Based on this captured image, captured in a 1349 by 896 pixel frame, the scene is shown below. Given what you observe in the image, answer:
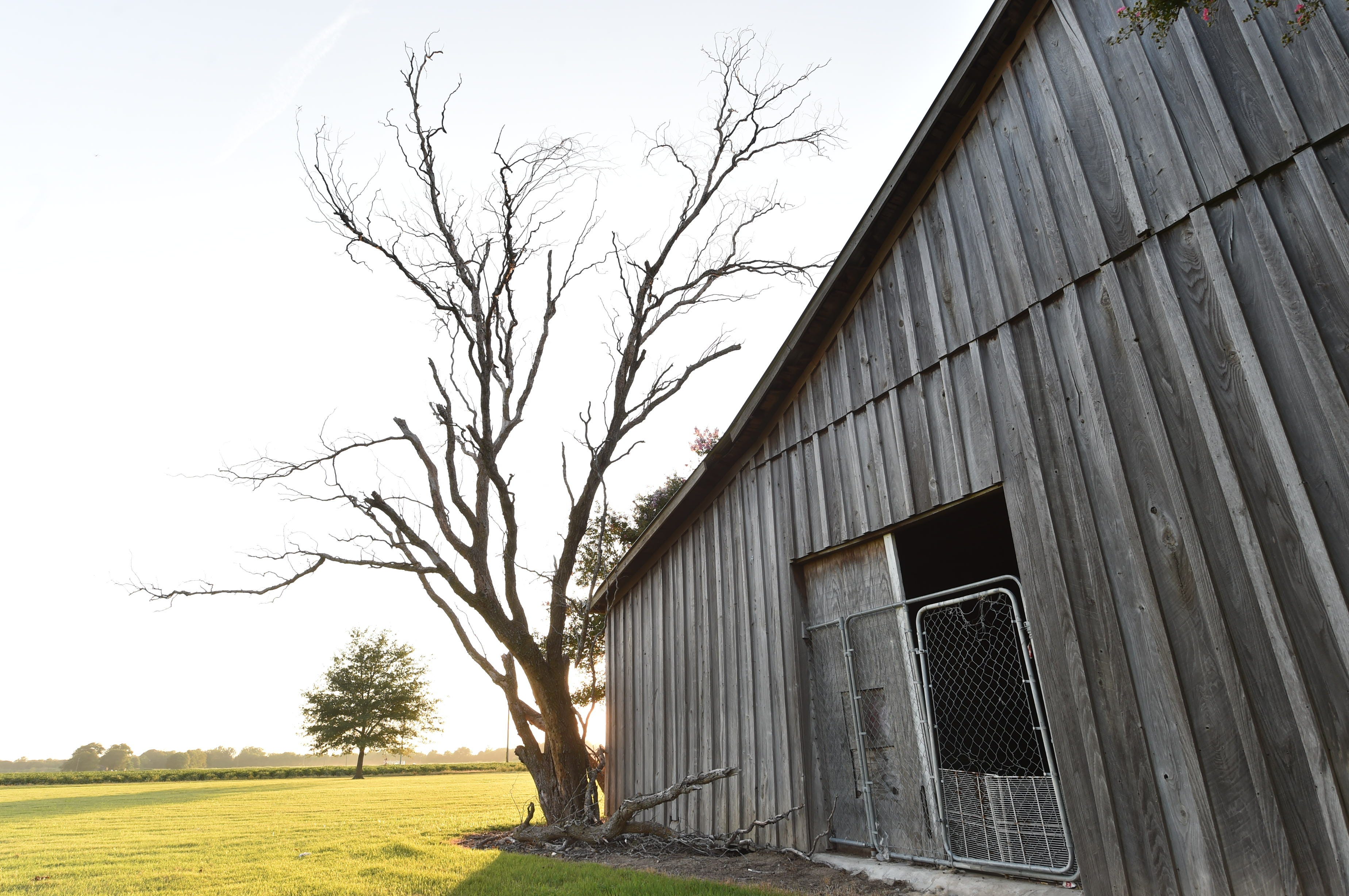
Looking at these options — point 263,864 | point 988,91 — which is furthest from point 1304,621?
point 263,864

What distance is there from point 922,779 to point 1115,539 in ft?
8.33

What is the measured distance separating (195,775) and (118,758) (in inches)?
1639

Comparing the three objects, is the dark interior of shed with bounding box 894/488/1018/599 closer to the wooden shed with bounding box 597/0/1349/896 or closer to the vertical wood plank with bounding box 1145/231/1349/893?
the wooden shed with bounding box 597/0/1349/896

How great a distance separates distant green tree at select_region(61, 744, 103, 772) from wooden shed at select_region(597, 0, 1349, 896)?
8258 cm

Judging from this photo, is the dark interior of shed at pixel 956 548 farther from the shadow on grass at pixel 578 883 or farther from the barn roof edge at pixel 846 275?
the shadow on grass at pixel 578 883

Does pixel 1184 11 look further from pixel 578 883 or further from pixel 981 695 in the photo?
pixel 578 883

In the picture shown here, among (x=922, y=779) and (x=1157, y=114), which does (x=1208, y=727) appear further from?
(x=1157, y=114)

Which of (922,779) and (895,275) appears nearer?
(922,779)

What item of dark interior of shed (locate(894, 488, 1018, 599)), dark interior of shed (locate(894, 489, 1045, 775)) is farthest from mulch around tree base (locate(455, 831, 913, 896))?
dark interior of shed (locate(894, 488, 1018, 599))

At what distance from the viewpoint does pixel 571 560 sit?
37.3ft

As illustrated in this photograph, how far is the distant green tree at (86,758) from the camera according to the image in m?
64.4

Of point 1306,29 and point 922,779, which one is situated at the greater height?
point 1306,29

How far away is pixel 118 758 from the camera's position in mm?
66562

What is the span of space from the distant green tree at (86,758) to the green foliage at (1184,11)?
87.6 metres
